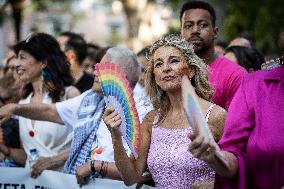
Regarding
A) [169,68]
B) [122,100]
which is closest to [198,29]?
[169,68]

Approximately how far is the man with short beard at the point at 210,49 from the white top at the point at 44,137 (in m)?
1.46

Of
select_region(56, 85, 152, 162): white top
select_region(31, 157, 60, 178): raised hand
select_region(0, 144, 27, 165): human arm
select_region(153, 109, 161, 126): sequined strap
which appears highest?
select_region(153, 109, 161, 126): sequined strap

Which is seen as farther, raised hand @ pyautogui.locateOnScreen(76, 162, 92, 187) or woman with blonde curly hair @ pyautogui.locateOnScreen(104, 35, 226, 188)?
raised hand @ pyautogui.locateOnScreen(76, 162, 92, 187)

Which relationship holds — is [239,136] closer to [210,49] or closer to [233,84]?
[233,84]

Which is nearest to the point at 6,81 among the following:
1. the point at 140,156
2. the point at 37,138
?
the point at 37,138

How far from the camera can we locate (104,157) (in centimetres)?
498

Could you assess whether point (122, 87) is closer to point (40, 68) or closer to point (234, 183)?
point (234, 183)

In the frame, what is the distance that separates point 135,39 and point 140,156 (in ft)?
53.4

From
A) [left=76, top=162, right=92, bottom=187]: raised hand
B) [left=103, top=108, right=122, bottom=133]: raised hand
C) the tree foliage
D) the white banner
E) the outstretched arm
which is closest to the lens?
[left=103, top=108, right=122, bottom=133]: raised hand

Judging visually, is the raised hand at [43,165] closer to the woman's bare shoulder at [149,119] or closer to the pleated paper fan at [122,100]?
the woman's bare shoulder at [149,119]

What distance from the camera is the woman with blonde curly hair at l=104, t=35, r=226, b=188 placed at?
12.8 feet

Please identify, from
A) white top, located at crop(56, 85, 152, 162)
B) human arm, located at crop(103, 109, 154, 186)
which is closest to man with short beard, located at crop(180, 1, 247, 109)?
white top, located at crop(56, 85, 152, 162)

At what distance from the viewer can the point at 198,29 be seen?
5.35m

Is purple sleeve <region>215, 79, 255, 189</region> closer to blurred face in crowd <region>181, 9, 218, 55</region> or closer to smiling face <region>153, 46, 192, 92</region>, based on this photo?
smiling face <region>153, 46, 192, 92</region>
